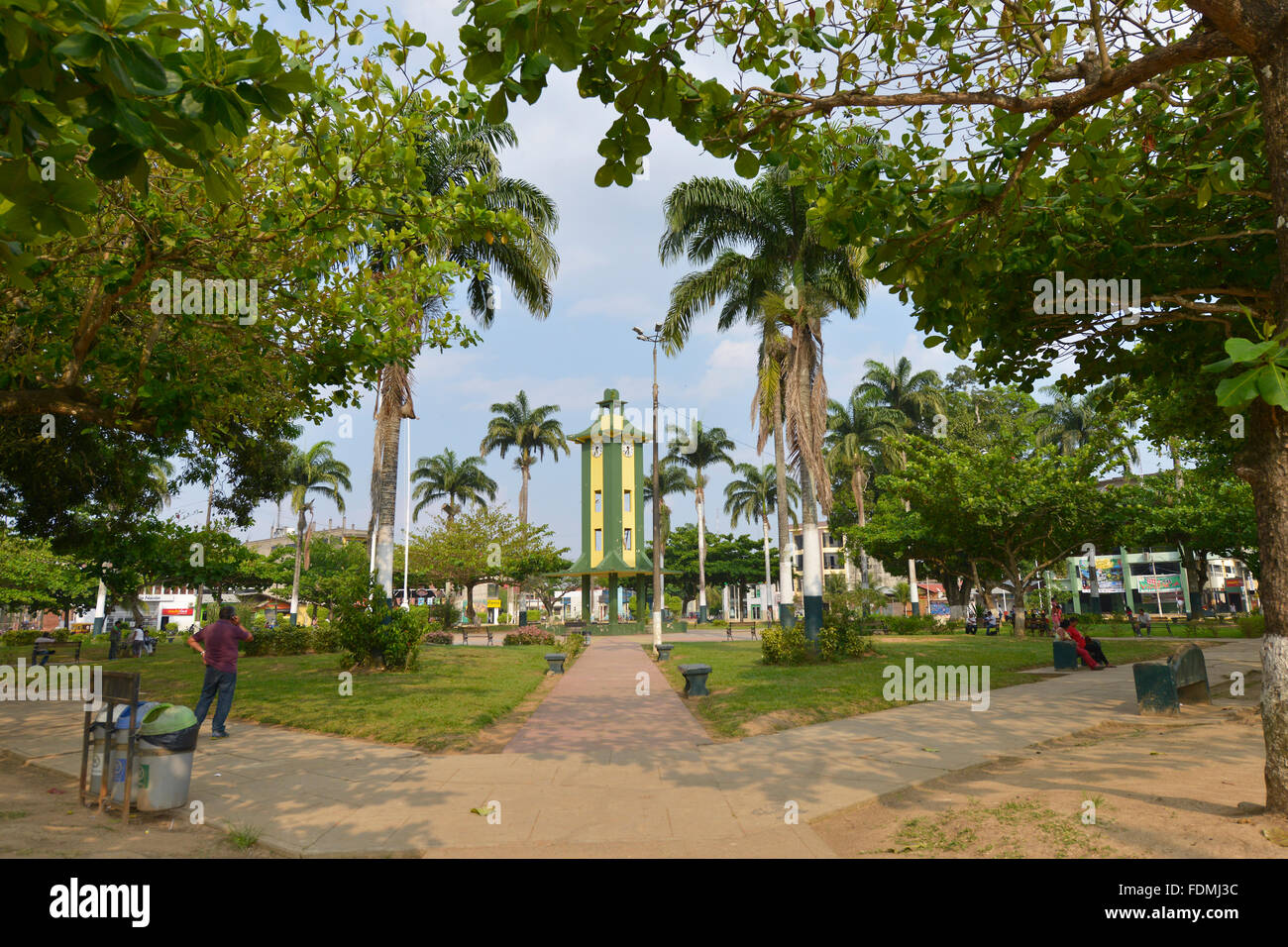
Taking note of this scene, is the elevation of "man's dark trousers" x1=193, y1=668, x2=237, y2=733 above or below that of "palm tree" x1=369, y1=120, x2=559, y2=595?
below

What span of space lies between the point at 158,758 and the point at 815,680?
11455mm

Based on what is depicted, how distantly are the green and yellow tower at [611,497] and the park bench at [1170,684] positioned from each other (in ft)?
103

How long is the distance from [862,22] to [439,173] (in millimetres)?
15302

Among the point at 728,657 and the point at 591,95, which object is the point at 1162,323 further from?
the point at 728,657

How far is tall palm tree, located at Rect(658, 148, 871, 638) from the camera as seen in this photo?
61.9ft

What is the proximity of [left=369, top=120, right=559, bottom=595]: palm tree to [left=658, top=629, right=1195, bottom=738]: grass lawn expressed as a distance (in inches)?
334

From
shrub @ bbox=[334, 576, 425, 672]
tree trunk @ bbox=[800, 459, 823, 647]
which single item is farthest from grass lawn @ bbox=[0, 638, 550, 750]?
tree trunk @ bbox=[800, 459, 823, 647]

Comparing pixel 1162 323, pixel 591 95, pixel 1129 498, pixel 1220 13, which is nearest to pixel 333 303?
pixel 591 95

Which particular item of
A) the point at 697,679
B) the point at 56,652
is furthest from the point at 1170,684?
the point at 56,652

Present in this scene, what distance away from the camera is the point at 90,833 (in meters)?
5.41

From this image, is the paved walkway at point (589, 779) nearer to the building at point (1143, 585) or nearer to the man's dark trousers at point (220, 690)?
the man's dark trousers at point (220, 690)

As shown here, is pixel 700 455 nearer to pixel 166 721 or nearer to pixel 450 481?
pixel 450 481

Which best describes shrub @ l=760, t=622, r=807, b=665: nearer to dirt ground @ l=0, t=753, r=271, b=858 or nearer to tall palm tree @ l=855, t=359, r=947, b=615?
dirt ground @ l=0, t=753, r=271, b=858

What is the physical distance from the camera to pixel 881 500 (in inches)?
1537
